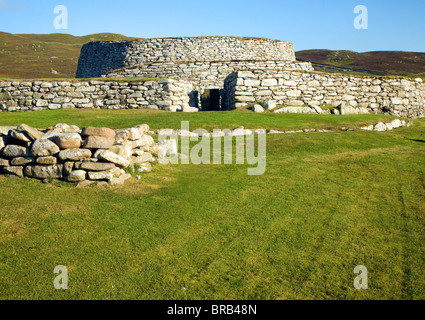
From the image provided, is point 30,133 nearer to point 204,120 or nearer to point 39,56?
point 204,120

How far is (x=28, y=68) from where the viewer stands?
65.4 m

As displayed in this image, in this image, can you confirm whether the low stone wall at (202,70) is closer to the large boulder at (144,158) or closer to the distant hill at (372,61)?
the large boulder at (144,158)

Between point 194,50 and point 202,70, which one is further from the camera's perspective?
point 194,50

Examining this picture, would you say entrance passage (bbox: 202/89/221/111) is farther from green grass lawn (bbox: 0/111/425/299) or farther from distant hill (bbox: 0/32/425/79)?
distant hill (bbox: 0/32/425/79)

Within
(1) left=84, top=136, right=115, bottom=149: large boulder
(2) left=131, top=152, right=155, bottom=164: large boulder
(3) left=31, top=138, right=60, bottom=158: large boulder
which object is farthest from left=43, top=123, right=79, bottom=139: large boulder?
(2) left=131, top=152, right=155, bottom=164: large boulder

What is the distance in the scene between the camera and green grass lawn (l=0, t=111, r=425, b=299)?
4668mm

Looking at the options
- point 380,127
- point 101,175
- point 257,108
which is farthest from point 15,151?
point 380,127

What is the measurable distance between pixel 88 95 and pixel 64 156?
52.1 ft

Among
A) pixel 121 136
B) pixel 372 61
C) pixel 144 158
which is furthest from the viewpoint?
pixel 372 61

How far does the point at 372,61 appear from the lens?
273 feet

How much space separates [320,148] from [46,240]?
34.2 ft

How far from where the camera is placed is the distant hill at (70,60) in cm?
6578
